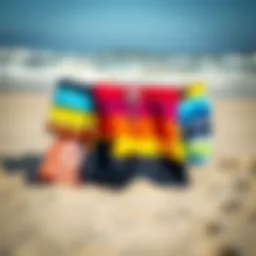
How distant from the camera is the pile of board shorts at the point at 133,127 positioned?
133cm

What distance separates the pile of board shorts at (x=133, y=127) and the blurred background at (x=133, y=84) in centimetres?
7

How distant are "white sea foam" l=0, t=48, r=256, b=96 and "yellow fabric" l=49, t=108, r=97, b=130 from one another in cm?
20

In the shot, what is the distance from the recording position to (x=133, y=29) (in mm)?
1504

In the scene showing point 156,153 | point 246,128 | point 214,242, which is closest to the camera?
point 214,242

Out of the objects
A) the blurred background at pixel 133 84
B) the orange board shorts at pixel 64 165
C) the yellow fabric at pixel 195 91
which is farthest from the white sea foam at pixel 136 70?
the orange board shorts at pixel 64 165

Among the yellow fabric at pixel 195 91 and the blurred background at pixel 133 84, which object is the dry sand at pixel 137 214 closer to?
the blurred background at pixel 133 84

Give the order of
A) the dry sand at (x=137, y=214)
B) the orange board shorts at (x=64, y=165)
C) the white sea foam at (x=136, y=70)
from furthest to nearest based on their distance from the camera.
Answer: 1. the white sea foam at (x=136, y=70)
2. the orange board shorts at (x=64, y=165)
3. the dry sand at (x=137, y=214)

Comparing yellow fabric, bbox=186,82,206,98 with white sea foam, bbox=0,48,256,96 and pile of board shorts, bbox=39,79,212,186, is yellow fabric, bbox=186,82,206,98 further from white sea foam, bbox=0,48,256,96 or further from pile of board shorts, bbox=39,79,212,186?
white sea foam, bbox=0,48,256,96

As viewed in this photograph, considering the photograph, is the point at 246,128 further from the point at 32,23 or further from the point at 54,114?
the point at 32,23

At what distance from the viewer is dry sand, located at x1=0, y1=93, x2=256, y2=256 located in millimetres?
1118

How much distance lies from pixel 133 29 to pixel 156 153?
42cm

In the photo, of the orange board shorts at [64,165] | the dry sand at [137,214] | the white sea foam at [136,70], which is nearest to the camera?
the dry sand at [137,214]

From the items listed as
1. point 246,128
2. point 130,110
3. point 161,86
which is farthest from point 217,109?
point 130,110

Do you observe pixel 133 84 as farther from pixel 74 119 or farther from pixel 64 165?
pixel 64 165
